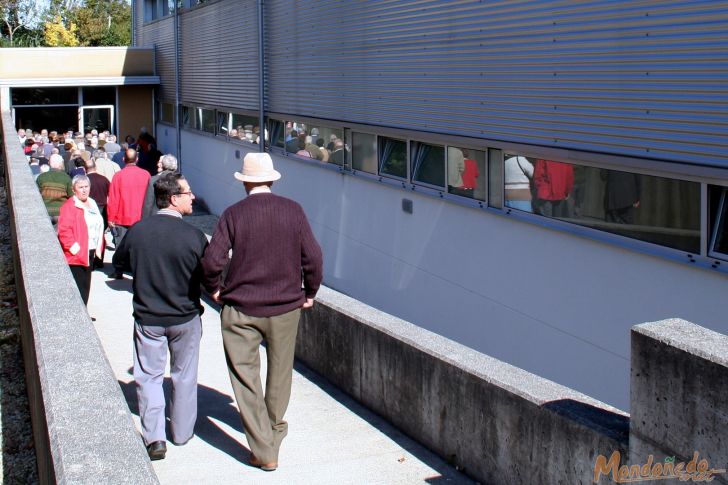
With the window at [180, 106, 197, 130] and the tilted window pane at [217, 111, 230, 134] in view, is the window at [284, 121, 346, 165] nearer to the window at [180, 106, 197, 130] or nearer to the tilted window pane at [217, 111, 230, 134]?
the tilted window pane at [217, 111, 230, 134]

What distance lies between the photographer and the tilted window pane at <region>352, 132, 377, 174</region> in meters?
13.7

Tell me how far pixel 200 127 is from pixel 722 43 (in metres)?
19.6

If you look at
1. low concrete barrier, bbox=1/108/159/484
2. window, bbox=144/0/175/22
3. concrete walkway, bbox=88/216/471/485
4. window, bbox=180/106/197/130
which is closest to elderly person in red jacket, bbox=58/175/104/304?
concrete walkway, bbox=88/216/471/485

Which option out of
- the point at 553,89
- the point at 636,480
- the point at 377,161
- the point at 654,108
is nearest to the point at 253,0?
the point at 377,161

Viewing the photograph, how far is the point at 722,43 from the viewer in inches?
278

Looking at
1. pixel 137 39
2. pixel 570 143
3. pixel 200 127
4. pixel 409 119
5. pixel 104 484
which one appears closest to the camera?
pixel 104 484

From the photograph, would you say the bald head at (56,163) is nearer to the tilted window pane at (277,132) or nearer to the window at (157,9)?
the tilted window pane at (277,132)

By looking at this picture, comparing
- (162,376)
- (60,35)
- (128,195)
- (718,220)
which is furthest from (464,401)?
(60,35)

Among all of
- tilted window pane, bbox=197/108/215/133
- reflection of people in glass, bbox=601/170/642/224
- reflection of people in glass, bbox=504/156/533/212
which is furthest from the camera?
tilted window pane, bbox=197/108/215/133

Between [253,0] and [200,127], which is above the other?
[253,0]

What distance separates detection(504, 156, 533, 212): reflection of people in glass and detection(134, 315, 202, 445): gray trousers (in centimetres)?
434

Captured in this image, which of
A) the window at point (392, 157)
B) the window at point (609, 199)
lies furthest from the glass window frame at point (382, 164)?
the window at point (609, 199)

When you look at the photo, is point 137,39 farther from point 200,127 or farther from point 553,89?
point 553,89

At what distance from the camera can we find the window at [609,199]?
7629mm
